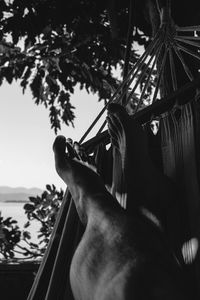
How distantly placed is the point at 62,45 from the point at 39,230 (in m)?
1.51

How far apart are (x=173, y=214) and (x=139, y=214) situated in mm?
116

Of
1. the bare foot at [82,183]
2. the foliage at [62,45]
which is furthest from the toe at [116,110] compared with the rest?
the foliage at [62,45]

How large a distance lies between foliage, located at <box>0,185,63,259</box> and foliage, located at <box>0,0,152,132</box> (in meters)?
0.63

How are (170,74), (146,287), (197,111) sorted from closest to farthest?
1. (146,287)
2. (197,111)
3. (170,74)

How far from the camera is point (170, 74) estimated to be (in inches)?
49.8

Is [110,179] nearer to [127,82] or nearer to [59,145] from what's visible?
[59,145]

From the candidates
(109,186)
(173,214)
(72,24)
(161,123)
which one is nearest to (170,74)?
(161,123)

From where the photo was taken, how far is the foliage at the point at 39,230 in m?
2.57

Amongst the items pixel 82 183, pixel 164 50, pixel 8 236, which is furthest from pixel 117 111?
pixel 8 236

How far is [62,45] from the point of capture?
225cm

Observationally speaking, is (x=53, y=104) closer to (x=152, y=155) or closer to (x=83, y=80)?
(x=83, y=80)

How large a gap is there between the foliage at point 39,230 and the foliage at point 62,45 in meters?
0.63

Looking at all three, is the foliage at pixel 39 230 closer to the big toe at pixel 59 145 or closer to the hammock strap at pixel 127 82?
the hammock strap at pixel 127 82

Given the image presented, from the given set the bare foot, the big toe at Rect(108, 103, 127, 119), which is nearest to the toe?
the big toe at Rect(108, 103, 127, 119)
